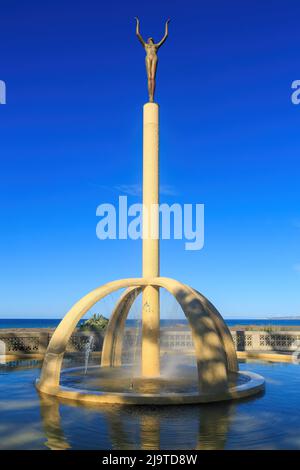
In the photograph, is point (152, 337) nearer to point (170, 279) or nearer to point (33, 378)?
point (170, 279)

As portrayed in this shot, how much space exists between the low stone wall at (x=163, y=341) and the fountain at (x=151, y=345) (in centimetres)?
599

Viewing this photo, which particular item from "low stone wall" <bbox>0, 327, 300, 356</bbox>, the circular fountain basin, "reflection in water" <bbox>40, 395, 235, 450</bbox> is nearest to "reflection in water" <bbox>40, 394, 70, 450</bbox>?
"reflection in water" <bbox>40, 395, 235, 450</bbox>

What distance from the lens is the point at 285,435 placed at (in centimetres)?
1055

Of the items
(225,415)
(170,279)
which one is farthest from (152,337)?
(225,415)

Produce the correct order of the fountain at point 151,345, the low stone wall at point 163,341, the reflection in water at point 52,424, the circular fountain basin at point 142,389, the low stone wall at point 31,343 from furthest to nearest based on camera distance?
the low stone wall at point 163,341, the low stone wall at point 31,343, the fountain at point 151,345, the circular fountain basin at point 142,389, the reflection in water at point 52,424

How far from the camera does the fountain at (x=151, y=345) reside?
14133mm

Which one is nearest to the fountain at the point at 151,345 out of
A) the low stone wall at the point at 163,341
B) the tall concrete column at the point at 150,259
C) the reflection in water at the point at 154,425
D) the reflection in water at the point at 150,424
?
the tall concrete column at the point at 150,259

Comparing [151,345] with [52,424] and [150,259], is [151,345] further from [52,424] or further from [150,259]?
[52,424]

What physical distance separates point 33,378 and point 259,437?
10.6 meters

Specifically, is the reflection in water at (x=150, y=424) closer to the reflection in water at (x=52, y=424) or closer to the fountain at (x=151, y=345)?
the reflection in water at (x=52, y=424)

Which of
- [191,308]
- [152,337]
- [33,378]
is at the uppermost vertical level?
[191,308]

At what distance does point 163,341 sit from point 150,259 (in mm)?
10917

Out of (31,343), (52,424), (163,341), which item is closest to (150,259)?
(52,424)

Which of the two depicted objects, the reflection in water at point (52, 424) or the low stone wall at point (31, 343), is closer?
the reflection in water at point (52, 424)
